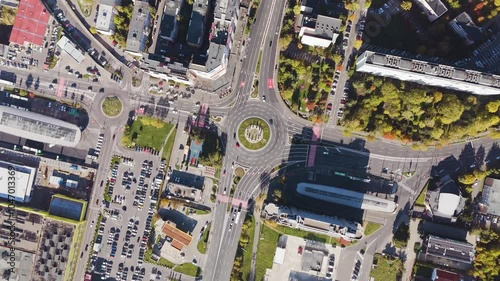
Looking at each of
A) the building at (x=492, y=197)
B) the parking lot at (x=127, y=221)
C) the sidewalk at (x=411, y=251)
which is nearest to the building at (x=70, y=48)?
the parking lot at (x=127, y=221)

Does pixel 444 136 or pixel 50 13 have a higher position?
pixel 50 13

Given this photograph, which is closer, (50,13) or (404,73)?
(404,73)

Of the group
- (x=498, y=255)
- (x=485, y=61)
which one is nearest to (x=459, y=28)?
(x=485, y=61)

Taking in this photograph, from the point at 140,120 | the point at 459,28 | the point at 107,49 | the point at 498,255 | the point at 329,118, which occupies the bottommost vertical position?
the point at 498,255

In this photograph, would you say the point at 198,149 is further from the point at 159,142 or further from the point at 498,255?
the point at 498,255

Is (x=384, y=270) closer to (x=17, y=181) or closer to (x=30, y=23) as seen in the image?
(x=17, y=181)

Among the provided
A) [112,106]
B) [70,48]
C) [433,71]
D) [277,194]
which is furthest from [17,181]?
[433,71]

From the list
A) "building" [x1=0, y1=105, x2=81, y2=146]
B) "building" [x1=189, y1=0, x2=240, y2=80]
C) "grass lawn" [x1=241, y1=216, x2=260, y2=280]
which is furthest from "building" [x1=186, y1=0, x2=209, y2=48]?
"grass lawn" [x1=241, y1=216, x2=260, y2=280]

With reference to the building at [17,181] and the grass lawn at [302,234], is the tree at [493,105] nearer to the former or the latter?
the grass lawn at [302,234]
